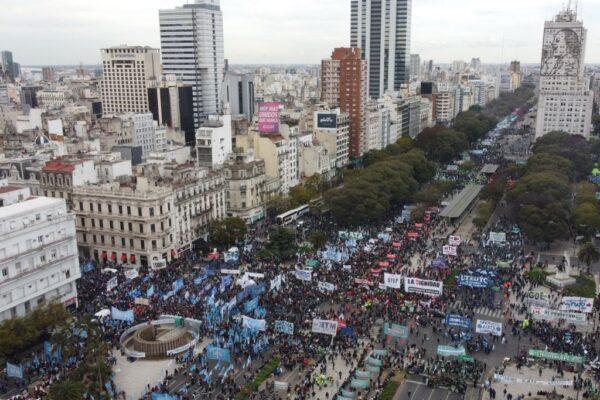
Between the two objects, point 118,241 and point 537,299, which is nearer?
point 537,299

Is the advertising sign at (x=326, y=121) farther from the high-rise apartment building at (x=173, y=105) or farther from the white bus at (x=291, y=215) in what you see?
the high-rise apartment building at (x=173, y=105)

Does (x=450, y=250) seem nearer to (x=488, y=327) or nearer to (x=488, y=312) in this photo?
(x=488, y=312)

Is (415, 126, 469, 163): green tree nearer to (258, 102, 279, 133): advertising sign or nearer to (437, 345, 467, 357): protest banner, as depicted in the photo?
(258, 102, 279, 133): advertising sign

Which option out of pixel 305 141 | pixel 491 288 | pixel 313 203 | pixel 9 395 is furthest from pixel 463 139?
pixel 9 395

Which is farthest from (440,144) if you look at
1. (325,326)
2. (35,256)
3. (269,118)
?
(35,256)

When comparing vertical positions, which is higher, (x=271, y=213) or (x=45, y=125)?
(x=45, y=125)

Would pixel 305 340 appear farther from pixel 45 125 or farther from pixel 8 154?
pixel 45 125
